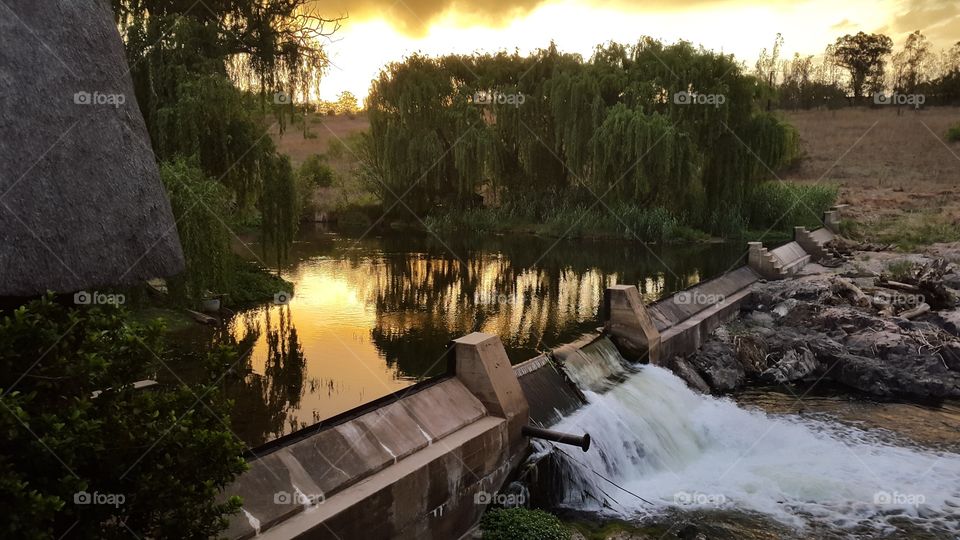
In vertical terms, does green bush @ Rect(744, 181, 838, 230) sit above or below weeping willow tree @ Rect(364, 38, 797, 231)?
below

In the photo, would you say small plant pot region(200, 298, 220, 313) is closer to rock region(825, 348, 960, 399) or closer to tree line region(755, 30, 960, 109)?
rock region(825, 348, 960, 399)

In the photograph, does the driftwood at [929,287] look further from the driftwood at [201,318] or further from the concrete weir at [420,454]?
the driftwood at [201,318]

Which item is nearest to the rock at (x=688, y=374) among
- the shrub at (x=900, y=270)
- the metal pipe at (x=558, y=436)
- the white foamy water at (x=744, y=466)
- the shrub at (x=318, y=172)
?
the white foamy water at (x=744, y=466)

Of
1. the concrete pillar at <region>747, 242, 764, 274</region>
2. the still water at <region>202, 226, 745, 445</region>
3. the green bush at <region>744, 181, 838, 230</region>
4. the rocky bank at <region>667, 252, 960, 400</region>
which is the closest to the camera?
the still water at <region>202, 226, 745, 445</region>

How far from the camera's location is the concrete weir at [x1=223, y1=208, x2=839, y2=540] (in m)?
7.27

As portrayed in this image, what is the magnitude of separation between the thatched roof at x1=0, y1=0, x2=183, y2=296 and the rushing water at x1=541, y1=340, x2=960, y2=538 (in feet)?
23.6

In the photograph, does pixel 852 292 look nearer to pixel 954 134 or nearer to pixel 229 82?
pixel 229 82

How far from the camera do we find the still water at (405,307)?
13.1m

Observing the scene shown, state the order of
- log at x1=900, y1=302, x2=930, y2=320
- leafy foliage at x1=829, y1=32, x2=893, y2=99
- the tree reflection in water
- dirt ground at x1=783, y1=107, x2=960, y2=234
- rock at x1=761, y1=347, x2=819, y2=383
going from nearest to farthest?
the tree reflection in water
rock at x1=761, y1=347, x2=819, y2=383
log at x1=900, y1=302, x2=930, y2=320
dirt ground at x1=783, y1=107, x2=960, y2=234
leafy foliage at x1=829, y1=32, x2=893, y2=99

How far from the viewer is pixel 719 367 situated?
55.5 feet

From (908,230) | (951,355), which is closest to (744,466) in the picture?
(951,355)

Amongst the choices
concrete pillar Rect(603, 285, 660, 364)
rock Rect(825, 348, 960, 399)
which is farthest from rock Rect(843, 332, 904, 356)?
concrete pillar Rect(603, 285, 660, 364)

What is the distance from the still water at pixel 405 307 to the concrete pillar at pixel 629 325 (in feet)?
6.01

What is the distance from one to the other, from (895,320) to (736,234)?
58.6ft
